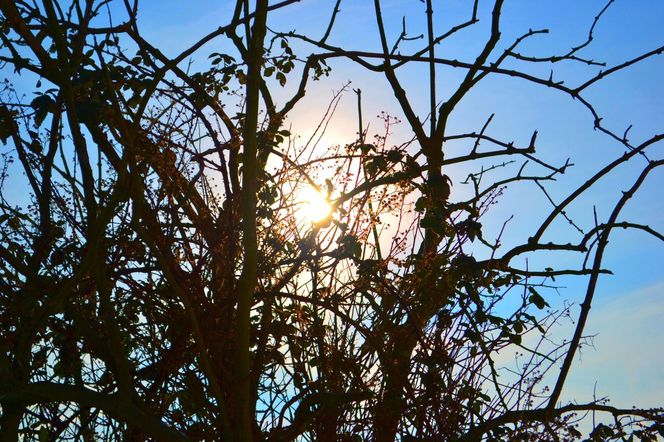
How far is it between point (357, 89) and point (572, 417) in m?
2.12

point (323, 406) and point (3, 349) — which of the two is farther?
point (3, 349)

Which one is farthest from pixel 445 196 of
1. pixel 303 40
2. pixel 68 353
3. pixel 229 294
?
pixel 68 353

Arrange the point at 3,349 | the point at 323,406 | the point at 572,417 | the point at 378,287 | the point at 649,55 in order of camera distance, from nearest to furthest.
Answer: the point at 323,406
the point at 3,349
the point at 378,287
the point at 572,417
the point at 649,55

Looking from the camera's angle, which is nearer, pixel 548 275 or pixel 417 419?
pixel 417 419

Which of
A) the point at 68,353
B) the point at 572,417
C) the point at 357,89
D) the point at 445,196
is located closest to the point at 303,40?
the point at 357,89

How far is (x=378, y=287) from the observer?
3.77 m

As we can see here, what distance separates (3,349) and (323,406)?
145 cm

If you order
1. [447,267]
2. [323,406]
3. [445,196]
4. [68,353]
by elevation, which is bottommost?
[323,406]

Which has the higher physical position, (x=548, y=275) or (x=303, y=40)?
(x=303, y=40)

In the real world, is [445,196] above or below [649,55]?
below

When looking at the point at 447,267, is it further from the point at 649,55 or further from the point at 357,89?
the point at 649,55

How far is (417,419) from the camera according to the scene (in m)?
3.59

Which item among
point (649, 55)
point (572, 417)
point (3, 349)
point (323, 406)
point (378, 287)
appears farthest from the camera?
point (649, 55)

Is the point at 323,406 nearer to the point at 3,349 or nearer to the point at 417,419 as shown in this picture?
the point at 417,419
